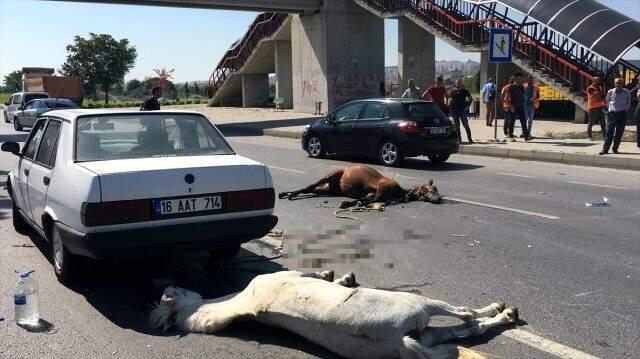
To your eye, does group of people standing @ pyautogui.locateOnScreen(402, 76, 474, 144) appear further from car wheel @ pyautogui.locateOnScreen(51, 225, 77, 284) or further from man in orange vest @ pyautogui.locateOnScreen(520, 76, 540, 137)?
car wheel @ pyautogui.locateOnScreen(51, 225, 77, 284)

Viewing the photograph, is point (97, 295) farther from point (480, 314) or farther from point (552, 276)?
point (552, 276)

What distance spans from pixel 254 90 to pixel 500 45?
28.6 m

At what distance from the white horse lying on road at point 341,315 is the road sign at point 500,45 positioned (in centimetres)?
1351

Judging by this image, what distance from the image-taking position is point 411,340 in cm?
364

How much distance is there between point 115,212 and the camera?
4855mm

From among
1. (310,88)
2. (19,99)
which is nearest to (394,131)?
(310,88)

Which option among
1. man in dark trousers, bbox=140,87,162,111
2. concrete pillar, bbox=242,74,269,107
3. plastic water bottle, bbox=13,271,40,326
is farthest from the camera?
concrete pillar, bbox=242,74,269,107

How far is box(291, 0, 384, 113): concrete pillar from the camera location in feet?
104

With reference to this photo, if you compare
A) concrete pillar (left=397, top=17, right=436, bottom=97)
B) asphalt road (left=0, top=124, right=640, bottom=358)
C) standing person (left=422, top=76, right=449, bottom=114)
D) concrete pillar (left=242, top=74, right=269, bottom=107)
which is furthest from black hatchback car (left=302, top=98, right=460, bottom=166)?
concrete pillar (left=242, top=74, right=269, bottom=107)

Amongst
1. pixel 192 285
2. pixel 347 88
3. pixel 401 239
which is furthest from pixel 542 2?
pixel 192 285

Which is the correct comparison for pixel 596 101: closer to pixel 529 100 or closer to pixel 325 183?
pixel 529 100

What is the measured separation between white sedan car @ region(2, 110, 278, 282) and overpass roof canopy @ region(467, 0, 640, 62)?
17.1 metres

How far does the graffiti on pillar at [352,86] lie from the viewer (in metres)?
31.6

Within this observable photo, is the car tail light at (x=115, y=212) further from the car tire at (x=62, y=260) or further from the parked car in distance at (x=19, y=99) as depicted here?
the parked car in distance at (x=19, y=99)
